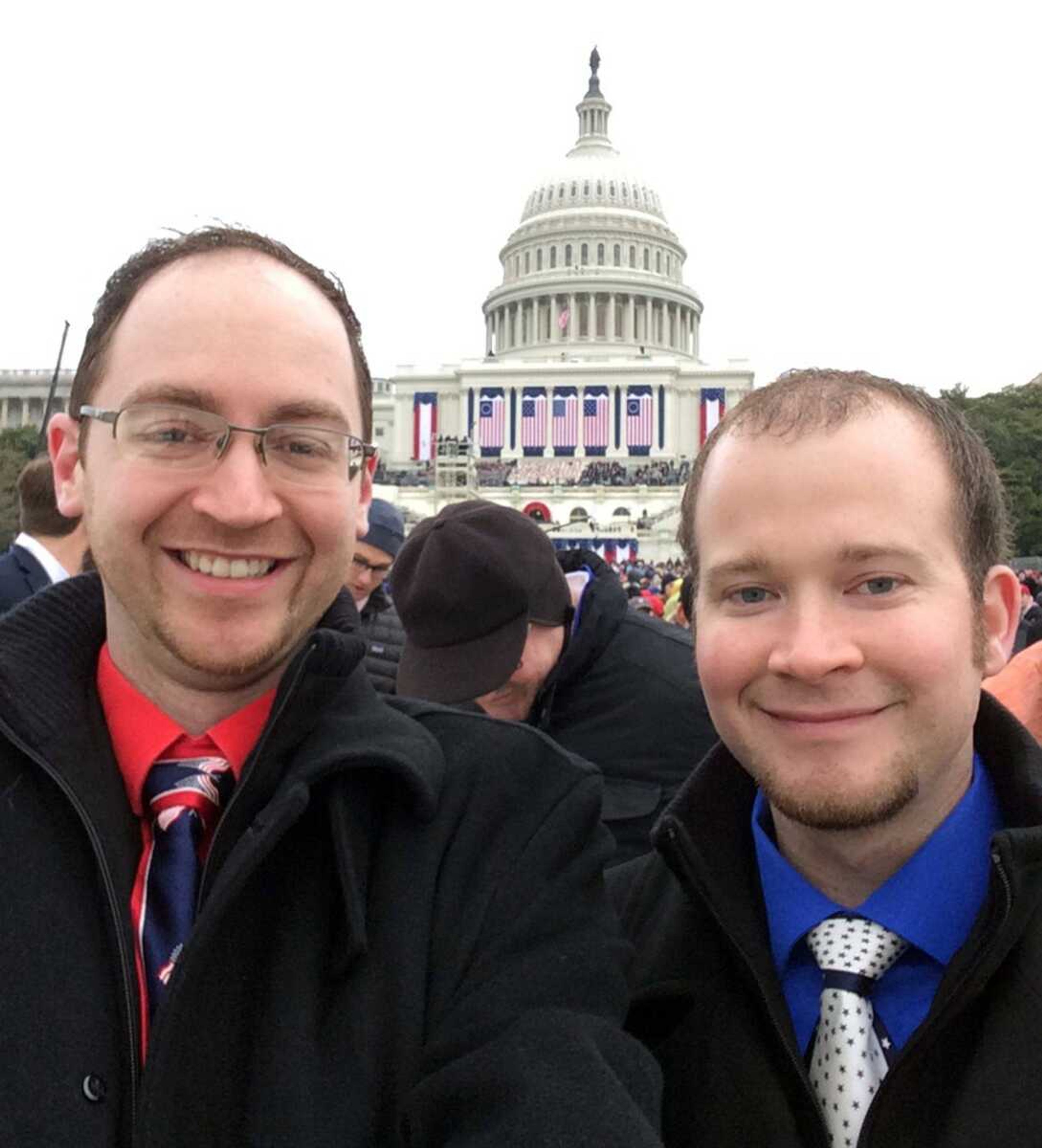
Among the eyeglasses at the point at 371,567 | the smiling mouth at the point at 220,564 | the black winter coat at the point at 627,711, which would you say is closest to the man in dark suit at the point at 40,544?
the eyeglasses at the point at 371,567

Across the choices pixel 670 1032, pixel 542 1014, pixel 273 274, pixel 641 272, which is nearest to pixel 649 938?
pixel 670 1032

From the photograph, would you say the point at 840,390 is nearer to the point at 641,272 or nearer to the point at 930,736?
the point at 930,736

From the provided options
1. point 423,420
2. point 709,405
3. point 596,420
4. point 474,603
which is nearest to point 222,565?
point 474,603

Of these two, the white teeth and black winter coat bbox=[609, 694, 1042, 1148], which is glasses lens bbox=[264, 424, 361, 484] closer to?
the white teeth

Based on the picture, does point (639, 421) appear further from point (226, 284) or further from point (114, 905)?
point (114, 905)

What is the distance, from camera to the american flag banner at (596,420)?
221 feet

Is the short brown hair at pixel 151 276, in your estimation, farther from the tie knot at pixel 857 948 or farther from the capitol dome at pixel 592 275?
the capitol dome at pixel 592 275

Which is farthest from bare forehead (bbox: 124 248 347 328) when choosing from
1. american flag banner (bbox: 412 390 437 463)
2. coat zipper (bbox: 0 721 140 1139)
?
american flag banner (bbox: 412 390 437 463)

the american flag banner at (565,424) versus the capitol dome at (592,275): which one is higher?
the capitol dome at (592,275)

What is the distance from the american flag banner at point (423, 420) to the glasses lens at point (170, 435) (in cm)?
6737

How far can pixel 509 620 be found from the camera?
12.7 ft

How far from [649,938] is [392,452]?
7011 centimetres

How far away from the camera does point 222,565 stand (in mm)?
2154

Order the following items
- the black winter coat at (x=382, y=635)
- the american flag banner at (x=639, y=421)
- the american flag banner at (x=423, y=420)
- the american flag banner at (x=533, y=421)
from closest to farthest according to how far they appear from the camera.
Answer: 1. the black winter coat at (x=382, y=635)
2. the american flag banner at (x=639, y=421)
3. the american flag banner at (x=533, y=421)
4. the american flag banner at (x=423, y=420)
